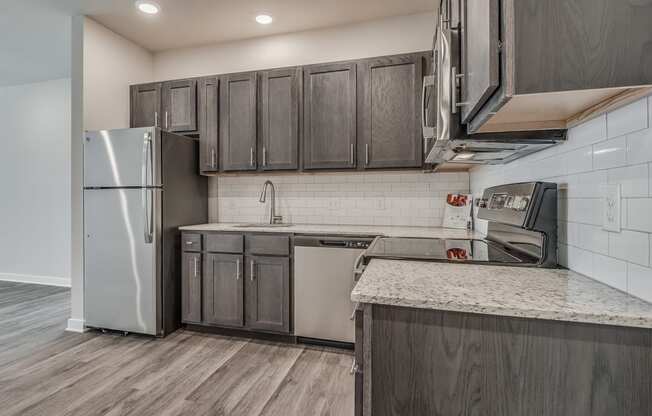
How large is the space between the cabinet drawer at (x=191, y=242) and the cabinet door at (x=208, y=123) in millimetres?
644

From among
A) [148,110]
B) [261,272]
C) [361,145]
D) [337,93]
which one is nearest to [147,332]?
[261,272]

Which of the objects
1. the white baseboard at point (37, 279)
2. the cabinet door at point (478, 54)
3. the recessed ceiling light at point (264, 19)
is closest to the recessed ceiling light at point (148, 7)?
the recessed ceiling light at point (264, 19)

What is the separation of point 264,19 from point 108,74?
1.55 meters

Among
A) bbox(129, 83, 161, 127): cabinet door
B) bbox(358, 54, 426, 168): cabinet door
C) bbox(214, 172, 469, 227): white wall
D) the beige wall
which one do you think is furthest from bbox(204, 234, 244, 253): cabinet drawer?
the beige wall

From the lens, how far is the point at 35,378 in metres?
2.12

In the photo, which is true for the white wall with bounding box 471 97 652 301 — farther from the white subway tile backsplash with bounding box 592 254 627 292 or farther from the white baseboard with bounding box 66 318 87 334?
the white baseboard with bounding box 66 318 87 334

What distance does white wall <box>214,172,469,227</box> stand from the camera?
2.94m

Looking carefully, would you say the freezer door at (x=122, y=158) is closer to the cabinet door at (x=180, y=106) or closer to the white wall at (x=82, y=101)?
the white wall at (x=82, y=101)

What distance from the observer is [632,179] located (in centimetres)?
86

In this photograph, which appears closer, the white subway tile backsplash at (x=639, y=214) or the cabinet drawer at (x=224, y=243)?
the white subway tile backsplash at (x=639, y=214)

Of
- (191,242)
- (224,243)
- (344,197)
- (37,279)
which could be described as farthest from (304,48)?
(37,279)

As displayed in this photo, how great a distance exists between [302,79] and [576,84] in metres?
2.38

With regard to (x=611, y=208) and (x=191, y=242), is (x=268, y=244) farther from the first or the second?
(x=611, y=208)

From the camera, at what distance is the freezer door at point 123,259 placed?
2.70 metres
